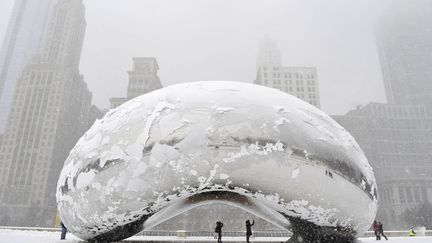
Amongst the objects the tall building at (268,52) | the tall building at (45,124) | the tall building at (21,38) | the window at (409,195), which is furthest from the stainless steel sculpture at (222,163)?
the tall building at (268,52)

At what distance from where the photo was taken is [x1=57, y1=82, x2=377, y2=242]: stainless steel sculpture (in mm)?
4406

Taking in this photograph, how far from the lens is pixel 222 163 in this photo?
4.38m

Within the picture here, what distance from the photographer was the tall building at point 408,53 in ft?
428

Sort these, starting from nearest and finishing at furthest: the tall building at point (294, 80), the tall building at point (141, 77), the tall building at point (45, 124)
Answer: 1. the tall building at point (45, 124)
2. the tall building at point (141, 77)
3. the tall building at point (294, 80)

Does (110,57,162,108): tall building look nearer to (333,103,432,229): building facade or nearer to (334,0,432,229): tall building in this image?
(333,103,432,229): building facade

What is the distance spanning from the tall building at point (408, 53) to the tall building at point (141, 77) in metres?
95.9

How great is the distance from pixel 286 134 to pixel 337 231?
64.9 inches

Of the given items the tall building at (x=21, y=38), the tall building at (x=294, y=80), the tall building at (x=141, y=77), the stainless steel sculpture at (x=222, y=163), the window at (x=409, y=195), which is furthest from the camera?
the tall building at (x=21, y=38)

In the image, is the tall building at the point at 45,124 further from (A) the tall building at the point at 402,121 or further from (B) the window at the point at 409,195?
(B) the window at the point at 409,195

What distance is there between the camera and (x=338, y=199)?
4523 millimetres

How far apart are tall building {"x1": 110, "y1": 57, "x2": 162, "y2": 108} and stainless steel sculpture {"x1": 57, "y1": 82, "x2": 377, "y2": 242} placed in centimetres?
10316

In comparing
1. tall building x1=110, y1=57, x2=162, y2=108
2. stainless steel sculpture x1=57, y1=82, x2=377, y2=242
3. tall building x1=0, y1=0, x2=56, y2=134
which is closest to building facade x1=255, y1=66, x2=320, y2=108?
tall building x1=110, y1=57, x2=162, y2=108

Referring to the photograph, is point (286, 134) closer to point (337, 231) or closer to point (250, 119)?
point (250, 119)

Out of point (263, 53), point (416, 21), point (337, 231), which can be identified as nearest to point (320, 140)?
point (337, 231)
